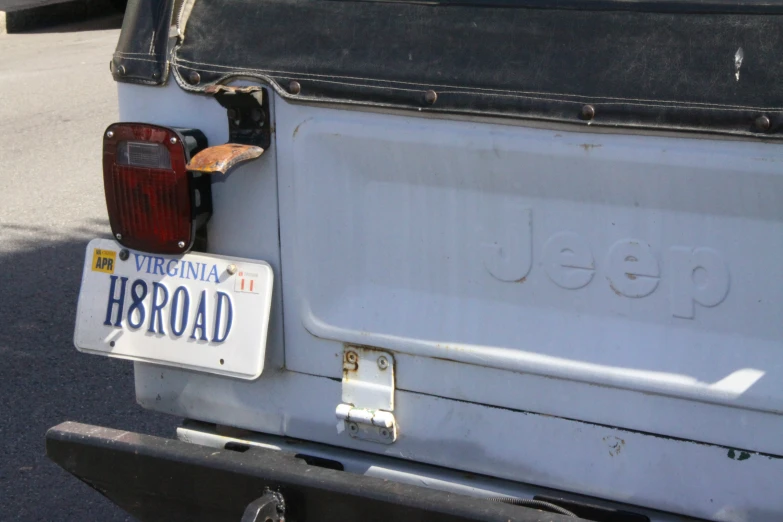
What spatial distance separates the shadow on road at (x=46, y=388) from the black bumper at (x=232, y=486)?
1.21m

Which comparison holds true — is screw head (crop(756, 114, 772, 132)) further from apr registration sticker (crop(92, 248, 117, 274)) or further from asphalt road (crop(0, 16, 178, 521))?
asphalt road (crop(0, 16, 178, 521))

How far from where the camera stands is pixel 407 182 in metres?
1.99

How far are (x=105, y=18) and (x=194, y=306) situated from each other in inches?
594

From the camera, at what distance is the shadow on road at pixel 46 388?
135 inches

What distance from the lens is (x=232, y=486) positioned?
2.06m

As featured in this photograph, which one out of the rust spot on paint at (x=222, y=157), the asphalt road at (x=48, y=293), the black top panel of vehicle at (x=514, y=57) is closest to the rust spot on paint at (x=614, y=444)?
the black top panel of vehicle at (x=514, y=57)

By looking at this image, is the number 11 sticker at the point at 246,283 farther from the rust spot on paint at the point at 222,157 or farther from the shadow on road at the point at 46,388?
the shadow on road at the point at 46,388

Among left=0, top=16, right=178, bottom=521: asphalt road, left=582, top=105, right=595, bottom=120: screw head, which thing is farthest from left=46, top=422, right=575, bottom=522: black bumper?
left=0, top=16, right=178, bottom=521: asphalt road

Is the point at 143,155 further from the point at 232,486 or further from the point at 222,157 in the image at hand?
the point at 232,486

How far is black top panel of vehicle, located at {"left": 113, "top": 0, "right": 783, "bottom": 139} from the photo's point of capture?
1710 millimetres

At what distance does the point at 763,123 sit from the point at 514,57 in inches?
18.0

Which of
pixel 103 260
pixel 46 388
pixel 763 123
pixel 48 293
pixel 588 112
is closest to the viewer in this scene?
pixel 763 123

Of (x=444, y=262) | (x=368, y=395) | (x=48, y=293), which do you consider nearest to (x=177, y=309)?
(x=368, y=395)

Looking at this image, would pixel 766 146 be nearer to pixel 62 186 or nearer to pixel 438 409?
pixel 438 409
